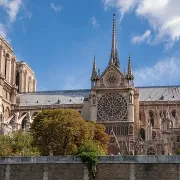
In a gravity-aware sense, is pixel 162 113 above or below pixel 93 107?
below

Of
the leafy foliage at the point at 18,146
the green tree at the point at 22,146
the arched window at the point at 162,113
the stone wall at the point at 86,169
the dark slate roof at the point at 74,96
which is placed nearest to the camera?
the stone wall at the point at 86,169

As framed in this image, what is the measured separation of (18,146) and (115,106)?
27986 mm

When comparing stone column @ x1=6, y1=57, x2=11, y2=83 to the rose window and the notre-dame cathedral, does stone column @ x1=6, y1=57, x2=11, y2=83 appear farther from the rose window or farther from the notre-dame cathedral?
the rose window

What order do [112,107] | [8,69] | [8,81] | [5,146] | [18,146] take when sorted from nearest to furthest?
1. [5,146]
2. [18,146]
3. [112,107]
4. [8,81]
5. [8,69]

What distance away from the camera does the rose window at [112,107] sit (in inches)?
2918

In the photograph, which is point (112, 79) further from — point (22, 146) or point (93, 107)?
point (22, 146)

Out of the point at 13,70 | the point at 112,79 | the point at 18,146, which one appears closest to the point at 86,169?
the point at 18,146

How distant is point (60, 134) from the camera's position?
1879 inches

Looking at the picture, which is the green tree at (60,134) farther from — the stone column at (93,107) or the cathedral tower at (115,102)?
the stone column at (93,107)

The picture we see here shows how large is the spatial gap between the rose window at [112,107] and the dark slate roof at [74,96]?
28.7 feet

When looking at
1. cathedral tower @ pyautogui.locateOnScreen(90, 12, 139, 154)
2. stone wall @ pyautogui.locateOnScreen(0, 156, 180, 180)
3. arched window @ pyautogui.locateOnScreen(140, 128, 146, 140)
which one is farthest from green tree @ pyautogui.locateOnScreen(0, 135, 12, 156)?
arched window @ pyautogui.locateOnScreen(140, 128, 146, 140)

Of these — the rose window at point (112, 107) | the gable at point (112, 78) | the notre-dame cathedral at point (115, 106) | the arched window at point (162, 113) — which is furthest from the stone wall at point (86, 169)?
the arched window at point (162, 113)

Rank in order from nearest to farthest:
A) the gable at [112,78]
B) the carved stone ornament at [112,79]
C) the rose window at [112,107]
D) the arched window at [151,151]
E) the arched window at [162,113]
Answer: the arched window at [151,151] < the rose window at [112,107] < the gable at [112,78] < the carved stone ornament at [112,79] < the arched window at [162,113]

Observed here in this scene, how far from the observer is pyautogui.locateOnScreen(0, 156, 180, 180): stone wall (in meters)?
34.6
